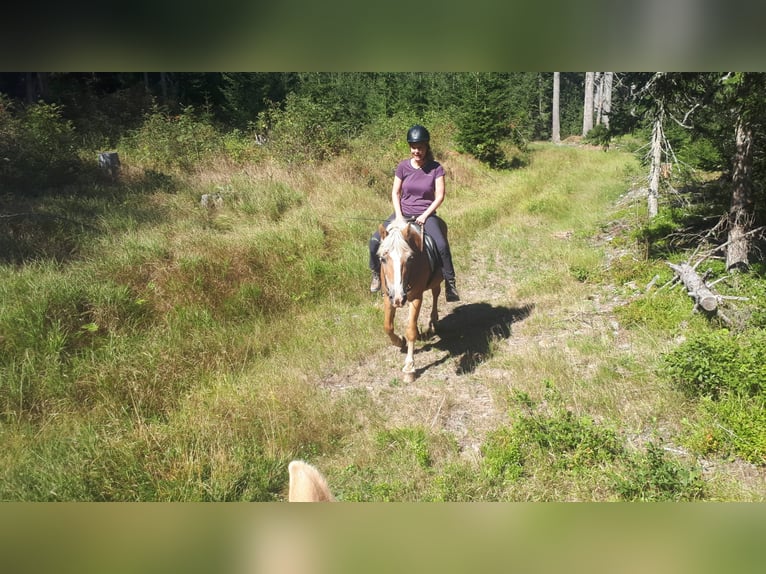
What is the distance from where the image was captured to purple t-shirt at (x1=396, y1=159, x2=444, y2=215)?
540 cm

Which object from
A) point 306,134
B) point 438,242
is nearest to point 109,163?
point 306,134

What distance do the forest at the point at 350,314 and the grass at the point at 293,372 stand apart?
0.03 m

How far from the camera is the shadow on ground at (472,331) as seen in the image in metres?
5.62

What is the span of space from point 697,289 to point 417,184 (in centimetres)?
414

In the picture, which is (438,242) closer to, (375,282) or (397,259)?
(375,282)

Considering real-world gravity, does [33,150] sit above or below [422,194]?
above

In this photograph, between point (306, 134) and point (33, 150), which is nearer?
point (33, 150)

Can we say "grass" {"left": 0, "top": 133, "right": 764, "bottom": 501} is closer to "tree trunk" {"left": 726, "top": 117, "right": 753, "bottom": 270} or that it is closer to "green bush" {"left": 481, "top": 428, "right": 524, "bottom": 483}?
"green bush" {"left": 481, "top": 428, "right": 524, "bottom": 483}

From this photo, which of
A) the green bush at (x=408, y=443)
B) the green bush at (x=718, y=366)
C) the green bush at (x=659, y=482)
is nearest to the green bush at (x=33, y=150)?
the green bush at (x=408, y=443)

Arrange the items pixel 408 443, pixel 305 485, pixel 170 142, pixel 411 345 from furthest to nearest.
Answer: pixel 170 142
pixel 411 345
pixel 408 443
pixel 305 485

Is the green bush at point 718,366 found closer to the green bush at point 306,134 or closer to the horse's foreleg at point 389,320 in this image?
the horse's foreleg at point 389,320

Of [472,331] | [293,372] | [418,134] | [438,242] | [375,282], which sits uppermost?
[418,134]

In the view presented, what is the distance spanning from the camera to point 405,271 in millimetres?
4441

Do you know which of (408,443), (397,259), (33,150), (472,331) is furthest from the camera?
(33,150)
